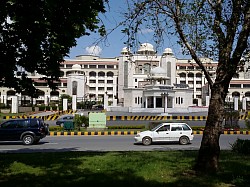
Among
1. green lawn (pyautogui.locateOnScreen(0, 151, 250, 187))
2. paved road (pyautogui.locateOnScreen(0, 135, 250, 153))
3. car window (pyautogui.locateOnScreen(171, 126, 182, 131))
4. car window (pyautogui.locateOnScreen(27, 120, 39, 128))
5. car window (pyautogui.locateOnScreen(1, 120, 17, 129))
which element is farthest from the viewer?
car window (pyautogui.locateOnScreen(27, 120, 39, 128))

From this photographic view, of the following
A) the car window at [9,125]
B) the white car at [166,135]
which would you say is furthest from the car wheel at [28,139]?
the white car at [166,135]

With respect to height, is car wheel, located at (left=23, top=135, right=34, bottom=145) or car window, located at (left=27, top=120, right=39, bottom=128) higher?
car window, located at (left=27, top=120, right=39, bottom=128)

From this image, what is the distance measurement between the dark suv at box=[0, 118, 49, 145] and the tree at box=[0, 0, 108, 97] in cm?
859

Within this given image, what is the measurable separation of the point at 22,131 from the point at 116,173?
1128cm

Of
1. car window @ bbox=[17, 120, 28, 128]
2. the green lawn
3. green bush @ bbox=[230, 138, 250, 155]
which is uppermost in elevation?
car window @ bbox=[17, 120, 28, 128]

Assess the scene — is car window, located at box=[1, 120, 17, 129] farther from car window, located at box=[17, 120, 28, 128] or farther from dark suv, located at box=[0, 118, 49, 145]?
car window, located at box=[17, 120, 28, 128]

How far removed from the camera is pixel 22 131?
17.9 m

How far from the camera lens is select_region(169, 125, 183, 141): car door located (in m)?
17.9

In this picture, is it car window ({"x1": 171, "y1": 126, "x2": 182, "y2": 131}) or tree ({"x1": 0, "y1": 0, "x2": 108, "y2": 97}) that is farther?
car window ({"x1": 171, "y1": 126, "x2": 182, "y2": 131})

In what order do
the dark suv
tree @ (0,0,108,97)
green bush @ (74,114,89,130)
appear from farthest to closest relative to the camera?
green bush @ (74,114,89,130) < the dark suv < tree @ (0,0,108,97)

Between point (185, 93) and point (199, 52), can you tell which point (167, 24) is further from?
point (185, 93)

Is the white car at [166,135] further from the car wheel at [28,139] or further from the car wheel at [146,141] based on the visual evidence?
the car wheel at [28,139]

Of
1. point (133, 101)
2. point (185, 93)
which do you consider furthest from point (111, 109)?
point (185, 93)

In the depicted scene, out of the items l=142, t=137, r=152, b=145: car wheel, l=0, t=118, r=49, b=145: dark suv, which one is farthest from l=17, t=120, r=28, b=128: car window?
l=142, t=137, r=152, b=145: car wheel
